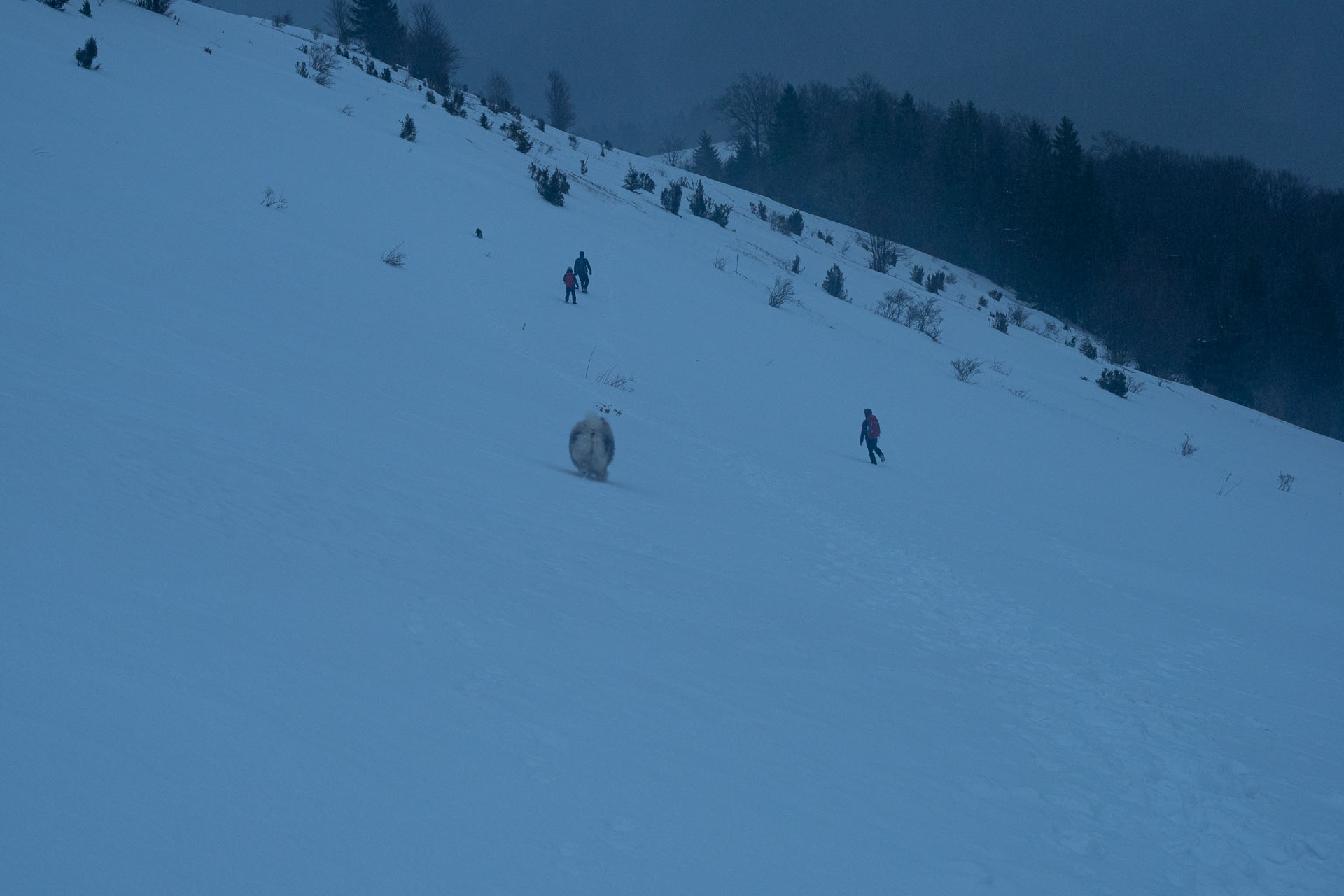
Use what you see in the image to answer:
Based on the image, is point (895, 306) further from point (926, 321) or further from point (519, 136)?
point (519, 136)

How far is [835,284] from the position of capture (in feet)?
98.4

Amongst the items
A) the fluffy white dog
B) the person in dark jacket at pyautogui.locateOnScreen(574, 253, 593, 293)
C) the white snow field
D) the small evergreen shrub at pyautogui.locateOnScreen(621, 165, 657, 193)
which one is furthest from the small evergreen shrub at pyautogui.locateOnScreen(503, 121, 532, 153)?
the fluffy white dog

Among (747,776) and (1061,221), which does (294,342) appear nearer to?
(747,776)

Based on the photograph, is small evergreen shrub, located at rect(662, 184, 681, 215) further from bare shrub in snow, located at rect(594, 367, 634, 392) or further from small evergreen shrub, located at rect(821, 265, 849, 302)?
bare shrub in snow, located at rect(594, 367, 634, 392)

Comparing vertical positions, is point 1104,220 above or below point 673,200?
above

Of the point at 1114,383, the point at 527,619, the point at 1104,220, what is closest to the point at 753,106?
the point at 1104,220

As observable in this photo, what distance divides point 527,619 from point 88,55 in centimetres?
2168

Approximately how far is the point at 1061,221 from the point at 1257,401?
15.6m

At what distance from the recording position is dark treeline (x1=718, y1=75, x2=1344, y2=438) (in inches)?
1948

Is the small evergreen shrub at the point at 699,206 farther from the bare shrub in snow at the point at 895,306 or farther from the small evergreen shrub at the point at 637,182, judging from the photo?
the bare shrub in snow at the point at 895,306

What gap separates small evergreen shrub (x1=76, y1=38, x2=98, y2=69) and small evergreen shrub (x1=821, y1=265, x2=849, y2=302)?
881 inches

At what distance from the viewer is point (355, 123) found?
26078mm

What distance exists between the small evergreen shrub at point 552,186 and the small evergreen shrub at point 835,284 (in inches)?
396

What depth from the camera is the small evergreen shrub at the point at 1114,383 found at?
2617 centimetres
